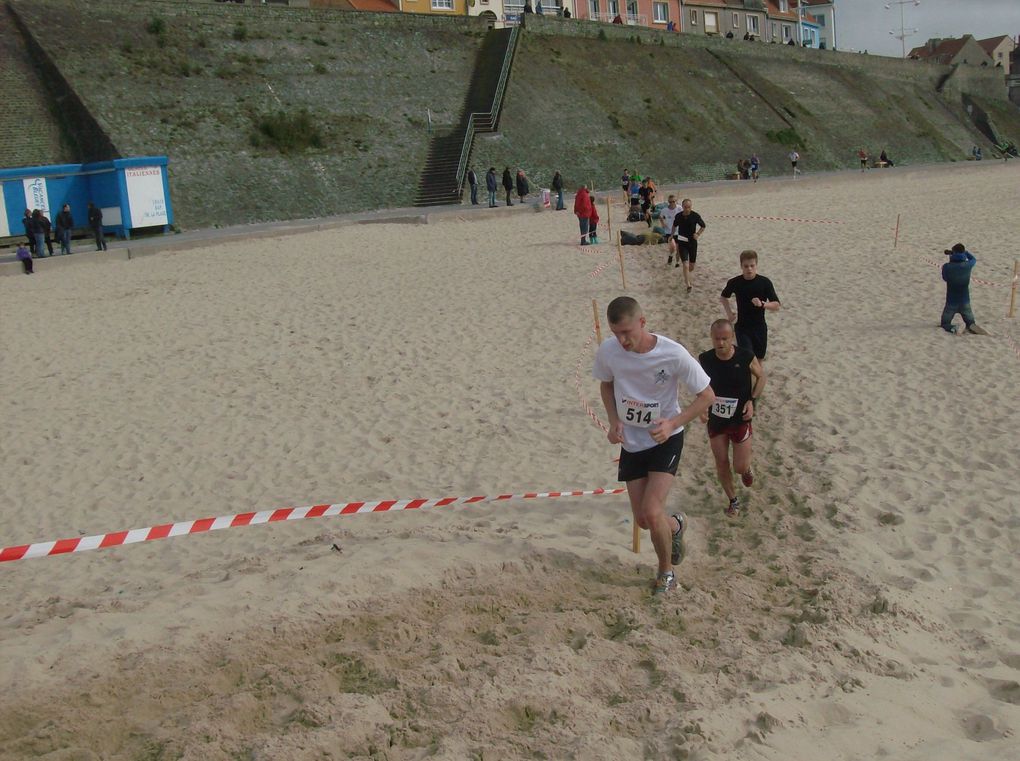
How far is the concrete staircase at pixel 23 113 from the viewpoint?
103 ft

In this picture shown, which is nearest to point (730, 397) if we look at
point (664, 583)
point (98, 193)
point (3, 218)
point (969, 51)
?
point (664, 583)

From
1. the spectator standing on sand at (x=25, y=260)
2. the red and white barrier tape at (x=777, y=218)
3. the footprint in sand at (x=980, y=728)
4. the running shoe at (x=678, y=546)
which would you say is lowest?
the footprint in sand at (x=980, y=728)

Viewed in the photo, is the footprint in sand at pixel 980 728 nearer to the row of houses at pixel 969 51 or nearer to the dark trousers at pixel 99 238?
the dark trousers at pixel 99 238

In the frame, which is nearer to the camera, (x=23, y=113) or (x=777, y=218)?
(x=777, y=218)

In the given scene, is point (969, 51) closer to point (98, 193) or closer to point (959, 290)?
point (98, 193)

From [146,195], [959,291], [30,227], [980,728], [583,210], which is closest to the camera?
[980,728]

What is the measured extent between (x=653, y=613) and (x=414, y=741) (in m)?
1.81

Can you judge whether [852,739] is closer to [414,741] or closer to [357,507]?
[414,741]

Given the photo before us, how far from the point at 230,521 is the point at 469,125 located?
34.4m

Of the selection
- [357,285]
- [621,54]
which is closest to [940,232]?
[357,285]

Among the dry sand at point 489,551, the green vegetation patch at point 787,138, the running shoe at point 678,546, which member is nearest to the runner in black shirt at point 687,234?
the dry sand at point 489,551

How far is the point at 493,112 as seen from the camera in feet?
136

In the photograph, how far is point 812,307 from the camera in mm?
14555

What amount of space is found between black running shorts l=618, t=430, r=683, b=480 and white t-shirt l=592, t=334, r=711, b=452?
0.04 metres
